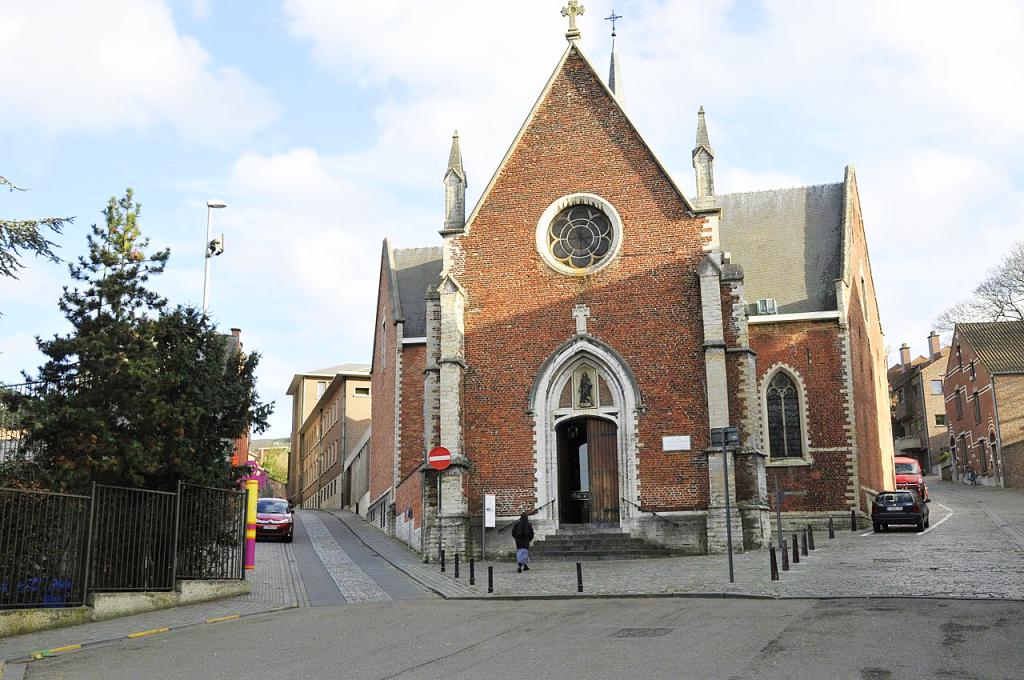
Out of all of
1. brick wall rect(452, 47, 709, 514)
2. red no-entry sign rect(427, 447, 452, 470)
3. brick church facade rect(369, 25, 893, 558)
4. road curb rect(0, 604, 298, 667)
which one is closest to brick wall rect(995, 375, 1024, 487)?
brick church facade rect(369, 25, 893, 558)

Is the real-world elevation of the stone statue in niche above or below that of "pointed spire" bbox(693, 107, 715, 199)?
below

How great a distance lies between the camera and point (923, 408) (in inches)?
2970

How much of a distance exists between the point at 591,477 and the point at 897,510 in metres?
8.87

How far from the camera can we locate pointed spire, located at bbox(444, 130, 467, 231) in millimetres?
26188

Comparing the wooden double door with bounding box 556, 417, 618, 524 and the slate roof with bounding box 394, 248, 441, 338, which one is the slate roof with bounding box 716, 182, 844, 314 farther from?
the slate roof with bounding box 394, 248, 441, 338

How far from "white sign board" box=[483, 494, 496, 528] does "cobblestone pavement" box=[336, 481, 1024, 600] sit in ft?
3.16

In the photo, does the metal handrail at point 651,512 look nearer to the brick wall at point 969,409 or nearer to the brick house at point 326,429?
the brick house at point 326,429

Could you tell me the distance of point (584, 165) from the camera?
84.3 feet

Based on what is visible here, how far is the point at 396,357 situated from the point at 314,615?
65.8 ft

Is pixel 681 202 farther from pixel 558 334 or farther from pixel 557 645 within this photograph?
pixel 557 645

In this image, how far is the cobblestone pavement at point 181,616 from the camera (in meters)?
12.2

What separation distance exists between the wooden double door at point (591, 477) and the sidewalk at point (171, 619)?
7227 millimetres

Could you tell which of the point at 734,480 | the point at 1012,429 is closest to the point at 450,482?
the point at 734,480

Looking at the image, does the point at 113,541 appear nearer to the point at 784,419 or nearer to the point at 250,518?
the point at 250,518
